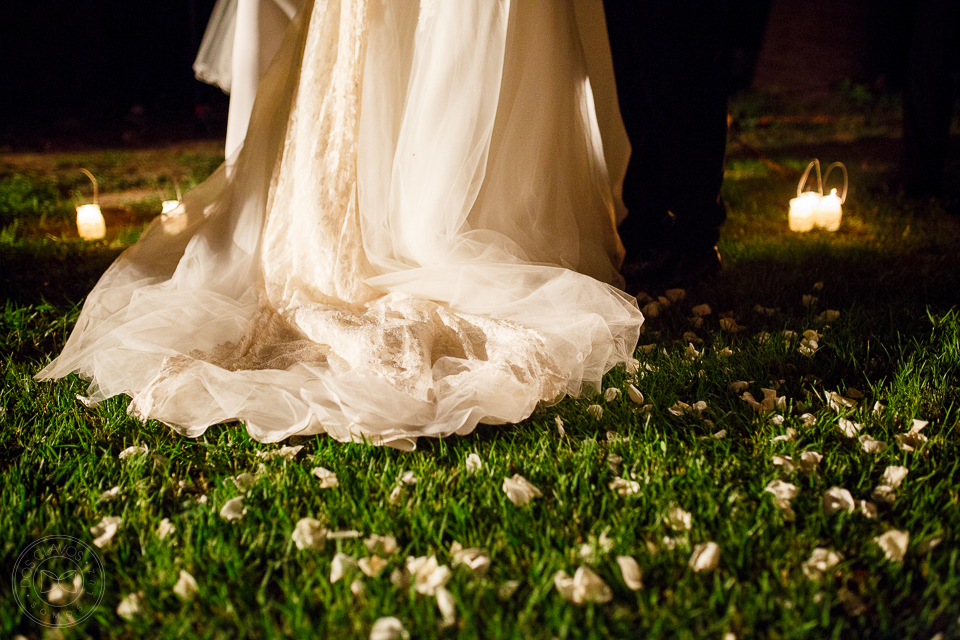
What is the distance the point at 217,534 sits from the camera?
4.43 feet

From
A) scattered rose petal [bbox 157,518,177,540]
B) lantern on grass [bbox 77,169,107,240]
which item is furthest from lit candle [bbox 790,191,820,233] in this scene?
lantern on grass [bbox 77,169,107,240]

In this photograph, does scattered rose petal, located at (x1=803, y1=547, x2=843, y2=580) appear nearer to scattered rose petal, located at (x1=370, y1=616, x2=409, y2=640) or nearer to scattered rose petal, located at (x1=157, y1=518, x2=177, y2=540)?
scattered rose petal, located at (x1=370, y1=616, x2=409, y2=640)

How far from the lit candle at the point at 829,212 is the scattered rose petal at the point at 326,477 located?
2.86m

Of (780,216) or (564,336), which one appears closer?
(564,336)

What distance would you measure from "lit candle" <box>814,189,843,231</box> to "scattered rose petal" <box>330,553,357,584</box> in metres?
3.02

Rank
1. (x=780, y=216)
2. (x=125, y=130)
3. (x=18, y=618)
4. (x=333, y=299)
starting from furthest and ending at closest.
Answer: (x=125, y=130) < (x=780, y=216) < (x=333, y=299) < (x=18, y=618)

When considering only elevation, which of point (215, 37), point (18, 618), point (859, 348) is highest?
point (215, 37)

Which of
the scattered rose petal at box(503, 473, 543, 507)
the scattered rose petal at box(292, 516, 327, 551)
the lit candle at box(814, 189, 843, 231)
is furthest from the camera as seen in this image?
the lit candle at box(814, 189, 843, 231)

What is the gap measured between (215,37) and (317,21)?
75 centimetres

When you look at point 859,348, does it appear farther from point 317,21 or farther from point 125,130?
point 125,130

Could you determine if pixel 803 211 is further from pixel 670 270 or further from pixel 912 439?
pixel 912 439

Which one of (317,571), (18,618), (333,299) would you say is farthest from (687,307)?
(18,618)

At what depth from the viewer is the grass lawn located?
1158 mm

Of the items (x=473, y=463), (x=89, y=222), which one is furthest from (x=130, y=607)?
(x=89, y=222)
